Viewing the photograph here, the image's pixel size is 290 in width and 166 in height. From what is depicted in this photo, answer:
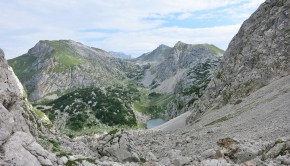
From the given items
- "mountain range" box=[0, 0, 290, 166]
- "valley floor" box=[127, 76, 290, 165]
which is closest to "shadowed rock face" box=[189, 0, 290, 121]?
"mountain range" box=[0, 0, 290, 166]

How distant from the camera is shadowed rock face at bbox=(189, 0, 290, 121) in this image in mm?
85625

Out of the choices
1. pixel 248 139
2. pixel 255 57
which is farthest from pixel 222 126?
pixel 255 57

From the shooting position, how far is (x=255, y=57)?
3679 inches

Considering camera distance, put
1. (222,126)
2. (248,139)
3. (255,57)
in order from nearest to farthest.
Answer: (248,139) < (222,126) < (255,57)

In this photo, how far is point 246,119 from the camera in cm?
5678

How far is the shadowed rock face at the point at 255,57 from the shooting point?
85625mm

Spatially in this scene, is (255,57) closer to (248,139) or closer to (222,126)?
(222,126)

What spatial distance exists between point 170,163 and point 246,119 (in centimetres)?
2770

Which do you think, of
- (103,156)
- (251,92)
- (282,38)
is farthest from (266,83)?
(103,156)

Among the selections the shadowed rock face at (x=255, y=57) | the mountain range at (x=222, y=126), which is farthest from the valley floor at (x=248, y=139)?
the shadowed rock face at (x=255, y=57)

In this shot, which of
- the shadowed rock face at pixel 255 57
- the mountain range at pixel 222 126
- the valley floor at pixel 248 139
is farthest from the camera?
the shadowed rock face at pixel 255 57

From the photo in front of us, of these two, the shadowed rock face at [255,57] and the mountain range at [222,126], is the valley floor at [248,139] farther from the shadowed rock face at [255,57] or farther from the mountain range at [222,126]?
the shadowed rock face at [255,57]

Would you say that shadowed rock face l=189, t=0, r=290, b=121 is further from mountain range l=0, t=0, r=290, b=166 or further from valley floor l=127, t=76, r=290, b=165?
valley floor l=127, t=76, r=290, b=165

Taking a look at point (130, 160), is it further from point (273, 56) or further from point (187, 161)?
point (273, 56)
